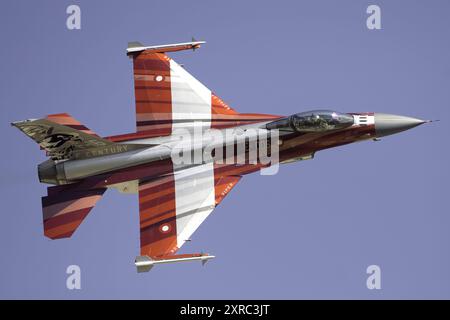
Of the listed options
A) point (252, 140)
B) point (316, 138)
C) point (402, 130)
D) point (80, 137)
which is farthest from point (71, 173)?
point (402, 130)

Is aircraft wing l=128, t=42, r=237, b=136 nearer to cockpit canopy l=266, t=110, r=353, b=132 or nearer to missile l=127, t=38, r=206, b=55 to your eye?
missile l=127, t=38, r=206, b=55

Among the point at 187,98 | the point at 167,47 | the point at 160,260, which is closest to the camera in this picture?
the point at 160,260

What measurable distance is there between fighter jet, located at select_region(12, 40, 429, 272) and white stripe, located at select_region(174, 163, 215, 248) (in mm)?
28

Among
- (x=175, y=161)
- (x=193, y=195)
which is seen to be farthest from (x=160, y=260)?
(x=175, y=161)

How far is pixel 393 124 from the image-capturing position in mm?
29828

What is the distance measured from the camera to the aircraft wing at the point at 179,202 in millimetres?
29703

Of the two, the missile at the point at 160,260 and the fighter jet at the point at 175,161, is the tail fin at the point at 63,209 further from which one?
the missile at the point at 160,260

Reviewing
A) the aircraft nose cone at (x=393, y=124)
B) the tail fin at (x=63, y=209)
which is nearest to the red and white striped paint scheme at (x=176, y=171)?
the tail fin at (x=63, y=209)

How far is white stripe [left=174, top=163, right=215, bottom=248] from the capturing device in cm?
2977

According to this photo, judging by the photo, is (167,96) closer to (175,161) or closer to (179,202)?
(175,161)

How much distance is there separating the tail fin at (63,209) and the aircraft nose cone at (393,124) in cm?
822

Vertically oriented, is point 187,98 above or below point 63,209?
above

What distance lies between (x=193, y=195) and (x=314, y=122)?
3.98 metres

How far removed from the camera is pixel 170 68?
103ft
